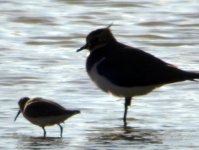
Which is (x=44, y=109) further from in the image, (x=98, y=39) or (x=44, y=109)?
(x=98, y=39)

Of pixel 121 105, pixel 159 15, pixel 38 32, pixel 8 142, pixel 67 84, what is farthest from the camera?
pixel 159 15

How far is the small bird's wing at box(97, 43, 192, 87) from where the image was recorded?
11320mm

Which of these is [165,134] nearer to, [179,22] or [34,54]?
[34,54]

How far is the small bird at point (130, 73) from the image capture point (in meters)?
11.3

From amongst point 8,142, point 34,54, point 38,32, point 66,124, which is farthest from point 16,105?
point 38,32

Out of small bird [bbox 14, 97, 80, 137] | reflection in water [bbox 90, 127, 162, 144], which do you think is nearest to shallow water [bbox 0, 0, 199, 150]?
reflection in water [bbox 90, 127, 162, 144]

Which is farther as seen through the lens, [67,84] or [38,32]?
[38,32]

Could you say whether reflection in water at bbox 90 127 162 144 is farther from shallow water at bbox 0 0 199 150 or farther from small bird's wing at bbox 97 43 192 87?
small bird's wing at bbox 97 43 192 87

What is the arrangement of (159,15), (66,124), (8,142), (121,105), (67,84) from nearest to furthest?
(8,142) < (66,124) < (121,105) < (67,84) < (159,15)

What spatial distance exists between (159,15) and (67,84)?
5324 mm

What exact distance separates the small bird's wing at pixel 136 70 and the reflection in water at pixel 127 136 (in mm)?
613

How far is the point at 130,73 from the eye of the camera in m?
11.4

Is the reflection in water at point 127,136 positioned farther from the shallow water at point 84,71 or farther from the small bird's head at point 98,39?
the small bird's head at point 98,39

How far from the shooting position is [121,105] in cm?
1216
